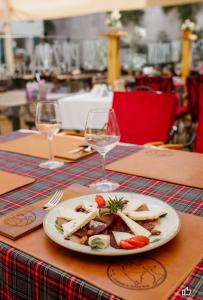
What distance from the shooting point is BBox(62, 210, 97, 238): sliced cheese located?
2.28ft

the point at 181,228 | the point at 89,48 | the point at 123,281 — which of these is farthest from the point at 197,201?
the point at 89,48

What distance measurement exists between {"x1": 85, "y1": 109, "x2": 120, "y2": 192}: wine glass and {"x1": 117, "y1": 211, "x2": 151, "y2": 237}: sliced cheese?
276mm

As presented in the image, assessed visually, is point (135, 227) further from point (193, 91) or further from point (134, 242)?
point (193, 91)

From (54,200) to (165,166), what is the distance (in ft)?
1.40

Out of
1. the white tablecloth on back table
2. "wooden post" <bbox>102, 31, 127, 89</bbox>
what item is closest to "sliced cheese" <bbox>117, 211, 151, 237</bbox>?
the white tablecloth on back table

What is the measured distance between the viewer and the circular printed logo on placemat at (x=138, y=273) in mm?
574

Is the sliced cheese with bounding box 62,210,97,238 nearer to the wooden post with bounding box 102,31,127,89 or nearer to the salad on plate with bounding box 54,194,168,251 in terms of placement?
the salad on plate with bounding box 54,194,168,251

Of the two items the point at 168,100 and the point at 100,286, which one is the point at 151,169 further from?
the point at 168,100

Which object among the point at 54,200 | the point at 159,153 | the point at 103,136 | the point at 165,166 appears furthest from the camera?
the point at 159,153

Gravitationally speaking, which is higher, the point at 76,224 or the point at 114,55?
the point at 114,55

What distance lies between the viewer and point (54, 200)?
910 millimetres

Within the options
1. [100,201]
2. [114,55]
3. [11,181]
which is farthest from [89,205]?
[114,55]

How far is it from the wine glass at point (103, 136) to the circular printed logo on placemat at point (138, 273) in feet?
1.23

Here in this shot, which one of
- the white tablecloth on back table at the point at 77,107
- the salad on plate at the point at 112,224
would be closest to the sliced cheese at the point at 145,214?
the salad on plate at the point at 112,224
